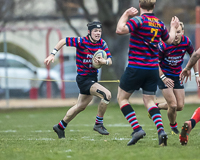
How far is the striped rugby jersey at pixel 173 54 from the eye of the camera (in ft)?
24.1

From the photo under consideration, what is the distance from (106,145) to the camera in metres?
5.92

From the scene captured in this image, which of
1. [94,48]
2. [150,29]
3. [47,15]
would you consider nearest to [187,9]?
[47,15]

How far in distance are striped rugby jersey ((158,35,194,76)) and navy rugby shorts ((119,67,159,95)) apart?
1610 mm

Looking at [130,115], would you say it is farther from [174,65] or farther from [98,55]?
[174,65]

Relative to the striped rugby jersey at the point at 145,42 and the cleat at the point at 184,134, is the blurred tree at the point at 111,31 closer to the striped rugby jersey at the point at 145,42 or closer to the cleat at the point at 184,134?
the striped rugby jersey at the point at 145,42

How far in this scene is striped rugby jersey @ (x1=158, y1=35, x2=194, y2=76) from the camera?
734 cm

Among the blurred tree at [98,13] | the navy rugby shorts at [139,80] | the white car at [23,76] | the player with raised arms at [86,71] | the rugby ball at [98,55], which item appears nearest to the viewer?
the navy rugby shorts at [139,80]

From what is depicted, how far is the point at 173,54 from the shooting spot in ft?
24.2

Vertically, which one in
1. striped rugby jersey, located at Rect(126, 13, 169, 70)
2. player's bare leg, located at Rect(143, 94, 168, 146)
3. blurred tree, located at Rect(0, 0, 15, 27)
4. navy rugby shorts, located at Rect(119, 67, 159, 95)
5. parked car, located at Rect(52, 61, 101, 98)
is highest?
blurred tree, located at Rect(0, 0, 15, 27)

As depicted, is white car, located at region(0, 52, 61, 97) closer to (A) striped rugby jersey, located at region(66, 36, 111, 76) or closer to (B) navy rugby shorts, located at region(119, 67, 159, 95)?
(A) striped rugby jersey, located at region(66, 36, 111, 76)

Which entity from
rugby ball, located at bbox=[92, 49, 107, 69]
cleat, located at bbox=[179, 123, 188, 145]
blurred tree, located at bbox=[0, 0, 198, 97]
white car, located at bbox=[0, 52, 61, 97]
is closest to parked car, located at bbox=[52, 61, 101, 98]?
white car, located at bbox=[0, 52, 61, 97]

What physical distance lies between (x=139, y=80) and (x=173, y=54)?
1833 millimetres

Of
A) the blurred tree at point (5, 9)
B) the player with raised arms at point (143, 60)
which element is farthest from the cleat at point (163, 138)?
the blurred tree at point (5, 9)

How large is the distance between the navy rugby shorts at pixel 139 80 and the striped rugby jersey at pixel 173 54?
1610 millimetres
